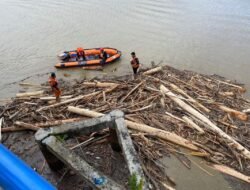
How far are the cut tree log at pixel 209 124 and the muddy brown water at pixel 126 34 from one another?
554cm

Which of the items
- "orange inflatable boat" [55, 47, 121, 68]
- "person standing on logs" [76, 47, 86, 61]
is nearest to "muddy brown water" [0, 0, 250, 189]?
"orange inflatable boat" [55, 47, 121, 68]

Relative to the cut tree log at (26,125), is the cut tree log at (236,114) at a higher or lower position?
lower

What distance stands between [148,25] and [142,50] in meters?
3.91

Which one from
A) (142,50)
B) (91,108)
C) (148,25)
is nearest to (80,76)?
(142,50)

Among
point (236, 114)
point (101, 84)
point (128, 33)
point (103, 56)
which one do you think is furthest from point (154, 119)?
point (128, 33)

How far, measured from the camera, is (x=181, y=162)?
6.10 m

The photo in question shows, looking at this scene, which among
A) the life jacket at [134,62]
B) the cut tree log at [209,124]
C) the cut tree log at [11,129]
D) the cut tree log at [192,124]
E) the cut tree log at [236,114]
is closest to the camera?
the cut tree log at [209,124]

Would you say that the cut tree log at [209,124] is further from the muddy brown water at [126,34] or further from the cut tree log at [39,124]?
the muddy brown water at [126,34]

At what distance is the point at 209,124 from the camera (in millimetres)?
6988

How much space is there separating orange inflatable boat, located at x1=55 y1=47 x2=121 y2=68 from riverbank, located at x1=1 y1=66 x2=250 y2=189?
4.27 meters

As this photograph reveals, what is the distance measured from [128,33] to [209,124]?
40.6 feet

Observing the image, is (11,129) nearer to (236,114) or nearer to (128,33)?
(236,114)

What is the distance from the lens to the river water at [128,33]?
14.1 m

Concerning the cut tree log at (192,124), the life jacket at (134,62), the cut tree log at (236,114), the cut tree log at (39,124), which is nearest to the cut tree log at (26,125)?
the cut tree log at (39,124)
